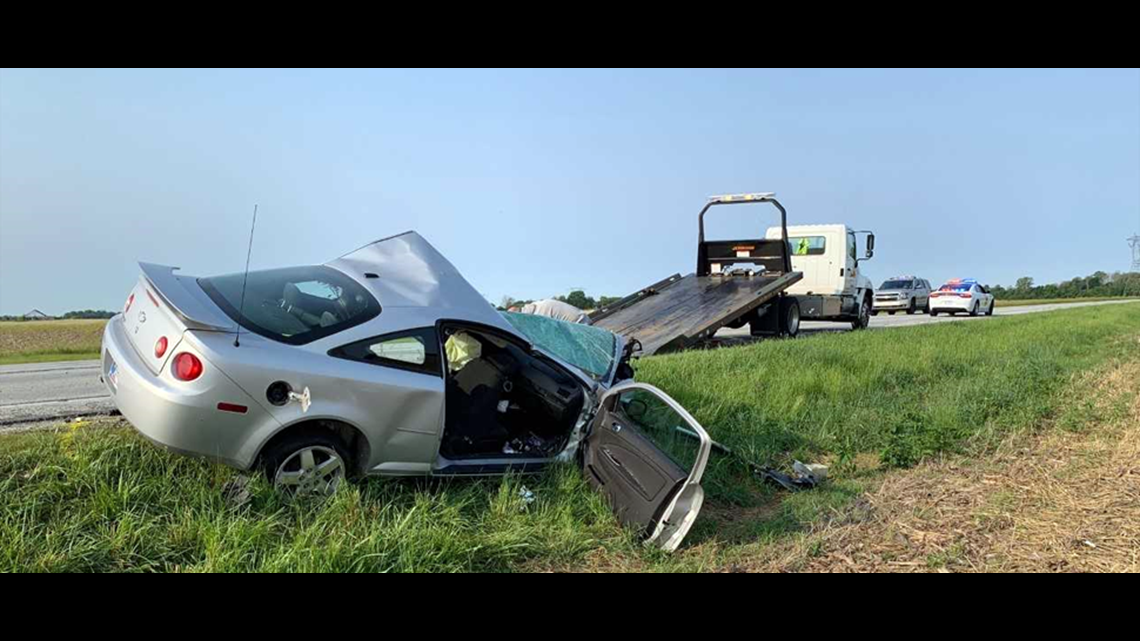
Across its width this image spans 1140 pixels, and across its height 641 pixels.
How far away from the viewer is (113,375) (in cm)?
387

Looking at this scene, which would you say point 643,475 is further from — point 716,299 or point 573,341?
point 716,299

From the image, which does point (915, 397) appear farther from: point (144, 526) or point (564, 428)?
point (144, 526)

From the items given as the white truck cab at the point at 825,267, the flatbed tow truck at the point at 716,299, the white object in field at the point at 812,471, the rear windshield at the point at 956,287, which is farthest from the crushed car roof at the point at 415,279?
the rear windshield at the point at 956,287

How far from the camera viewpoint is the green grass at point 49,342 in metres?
14.5

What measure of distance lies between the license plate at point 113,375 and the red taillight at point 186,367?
493 millimetres

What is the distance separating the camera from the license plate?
3.75 metres

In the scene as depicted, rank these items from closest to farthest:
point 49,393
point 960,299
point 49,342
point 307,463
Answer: point 307,463 → point 49,393 → point 49,342 → point 960,299

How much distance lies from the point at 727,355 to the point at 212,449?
704cm

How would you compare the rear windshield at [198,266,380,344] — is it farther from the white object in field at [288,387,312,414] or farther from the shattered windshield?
the shattered windshield

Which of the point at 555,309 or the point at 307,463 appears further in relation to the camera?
the point at 555,309

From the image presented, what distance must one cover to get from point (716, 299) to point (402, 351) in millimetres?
9802

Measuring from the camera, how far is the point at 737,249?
49.5 feet

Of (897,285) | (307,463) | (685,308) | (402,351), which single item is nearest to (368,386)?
(402,351)
